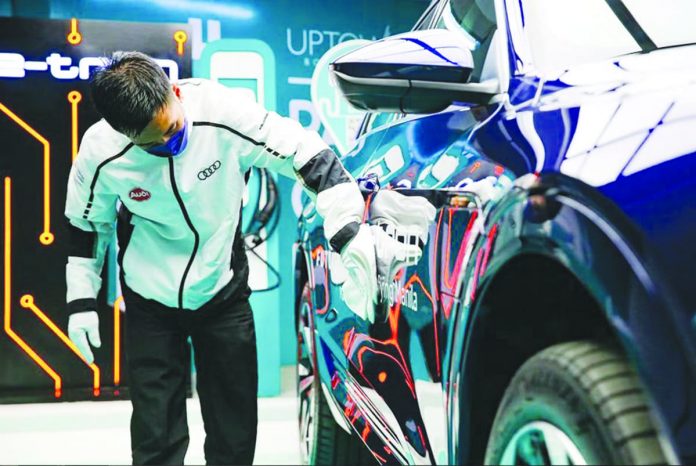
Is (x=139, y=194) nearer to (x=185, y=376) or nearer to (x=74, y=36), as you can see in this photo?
(x=185, y=376)

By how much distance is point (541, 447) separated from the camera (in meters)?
1.01

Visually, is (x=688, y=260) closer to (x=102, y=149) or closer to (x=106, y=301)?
(x=102, y=149)

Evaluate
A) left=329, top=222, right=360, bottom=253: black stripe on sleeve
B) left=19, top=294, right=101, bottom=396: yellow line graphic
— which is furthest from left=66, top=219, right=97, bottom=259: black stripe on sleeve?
left=19, top=294, right=101, bottom=396: yellow line graphic

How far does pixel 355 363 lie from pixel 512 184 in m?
0.93

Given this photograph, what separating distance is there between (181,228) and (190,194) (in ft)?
0.39

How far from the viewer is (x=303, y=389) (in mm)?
2906

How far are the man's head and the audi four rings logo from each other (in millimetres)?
147

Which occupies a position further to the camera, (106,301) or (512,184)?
(106,301)

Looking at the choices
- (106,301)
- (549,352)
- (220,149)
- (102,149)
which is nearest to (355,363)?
(220,149)

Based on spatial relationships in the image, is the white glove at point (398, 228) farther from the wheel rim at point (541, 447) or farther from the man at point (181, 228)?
the wheel rim at point (541, 447)

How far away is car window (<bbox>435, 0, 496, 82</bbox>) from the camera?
1.53m

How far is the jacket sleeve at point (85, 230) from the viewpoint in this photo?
2102 mm

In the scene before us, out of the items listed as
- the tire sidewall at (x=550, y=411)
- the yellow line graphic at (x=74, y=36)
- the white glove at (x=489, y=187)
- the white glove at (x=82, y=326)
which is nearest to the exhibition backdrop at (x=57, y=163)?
the yellow line graphic at (x=74, y=36)

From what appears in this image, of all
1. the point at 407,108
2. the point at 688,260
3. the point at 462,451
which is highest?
the point at 407,108
